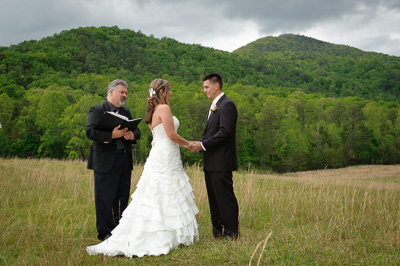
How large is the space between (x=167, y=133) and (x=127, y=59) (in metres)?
119

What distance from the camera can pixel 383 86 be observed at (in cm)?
12056

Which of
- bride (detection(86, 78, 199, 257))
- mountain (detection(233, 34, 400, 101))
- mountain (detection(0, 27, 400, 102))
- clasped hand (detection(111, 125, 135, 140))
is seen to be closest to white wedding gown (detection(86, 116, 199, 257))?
bride (detection(86, 78, 199, 257))

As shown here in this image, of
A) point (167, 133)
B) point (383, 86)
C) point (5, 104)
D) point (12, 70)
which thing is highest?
point (383, 86)

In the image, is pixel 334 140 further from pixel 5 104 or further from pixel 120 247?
pixel 120 247

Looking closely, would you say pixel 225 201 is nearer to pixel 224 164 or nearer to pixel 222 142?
pixel 224 164

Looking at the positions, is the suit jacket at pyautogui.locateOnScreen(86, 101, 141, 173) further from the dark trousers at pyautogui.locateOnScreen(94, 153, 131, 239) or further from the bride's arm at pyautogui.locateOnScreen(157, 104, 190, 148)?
the bride's arm at pyautogui.locateOnScreen(157, 104, 190, 148)

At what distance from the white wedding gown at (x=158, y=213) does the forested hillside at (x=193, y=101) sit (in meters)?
4.53

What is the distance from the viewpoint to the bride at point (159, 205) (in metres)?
4.48

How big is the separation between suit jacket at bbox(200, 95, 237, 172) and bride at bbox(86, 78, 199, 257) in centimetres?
40

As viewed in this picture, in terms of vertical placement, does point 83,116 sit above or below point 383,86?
below

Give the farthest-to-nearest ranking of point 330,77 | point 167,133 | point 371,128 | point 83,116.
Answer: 1. point 330,77
2. point 371,128
3. point 83,116
4. point 167,133

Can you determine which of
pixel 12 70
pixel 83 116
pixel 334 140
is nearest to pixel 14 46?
pixel 12 70

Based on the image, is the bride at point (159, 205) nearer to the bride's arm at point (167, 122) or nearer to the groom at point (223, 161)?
the bride's arm at point (167, 122)

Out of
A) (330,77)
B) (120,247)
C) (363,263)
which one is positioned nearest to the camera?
(363,263)
